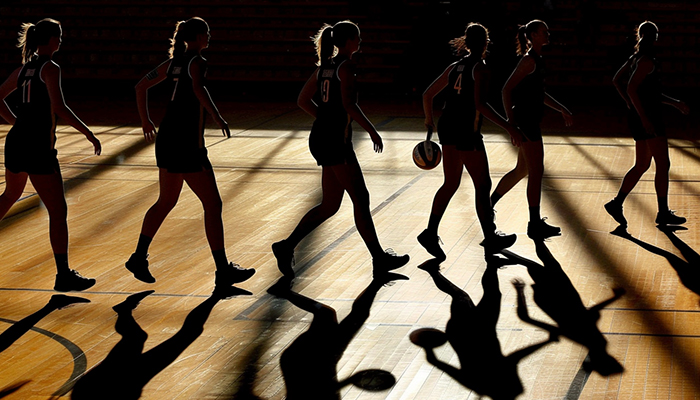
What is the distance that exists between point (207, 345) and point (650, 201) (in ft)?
14.7

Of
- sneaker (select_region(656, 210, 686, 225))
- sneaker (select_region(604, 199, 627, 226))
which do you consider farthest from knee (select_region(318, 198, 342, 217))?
sneaker (select_region(656, 210, 686, 225))

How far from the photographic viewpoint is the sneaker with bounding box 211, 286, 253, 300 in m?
4.93

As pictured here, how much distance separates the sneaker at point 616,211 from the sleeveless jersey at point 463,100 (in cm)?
158

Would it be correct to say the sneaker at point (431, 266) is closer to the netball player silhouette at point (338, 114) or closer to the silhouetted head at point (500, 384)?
the netball player silhouette at point (338, 114)

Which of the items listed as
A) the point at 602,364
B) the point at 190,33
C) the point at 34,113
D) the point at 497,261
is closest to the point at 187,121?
the point at 190,33

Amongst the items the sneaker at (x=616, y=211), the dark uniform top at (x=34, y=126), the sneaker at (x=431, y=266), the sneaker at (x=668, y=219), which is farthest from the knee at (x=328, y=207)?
the sneaker at (x=668, y=219)

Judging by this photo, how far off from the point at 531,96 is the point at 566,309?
1.79 m

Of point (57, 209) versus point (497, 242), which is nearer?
point (57, 209)

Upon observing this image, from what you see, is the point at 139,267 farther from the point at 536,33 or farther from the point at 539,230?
the point at 536,33

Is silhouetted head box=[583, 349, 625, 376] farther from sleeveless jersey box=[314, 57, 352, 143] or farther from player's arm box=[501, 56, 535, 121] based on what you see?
player's arm box=[501, 56, 535, 121]

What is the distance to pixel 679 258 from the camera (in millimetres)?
Answer: 5617

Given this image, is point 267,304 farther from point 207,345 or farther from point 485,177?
point 485,177

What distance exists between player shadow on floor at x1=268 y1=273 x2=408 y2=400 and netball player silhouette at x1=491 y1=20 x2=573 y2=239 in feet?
4.88

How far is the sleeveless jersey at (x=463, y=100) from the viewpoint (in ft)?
18.0
